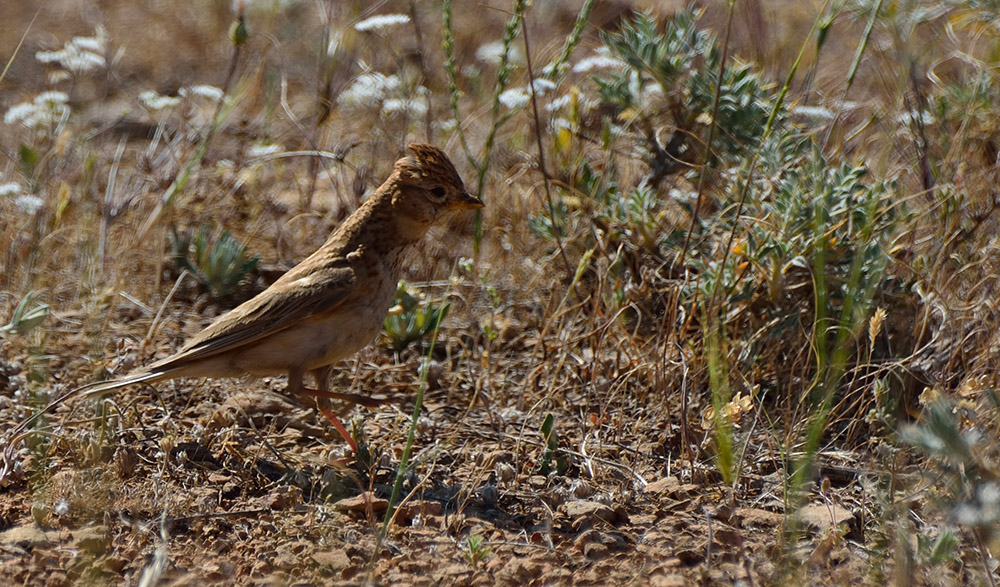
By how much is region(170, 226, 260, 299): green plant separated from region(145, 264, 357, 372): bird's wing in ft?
3.09

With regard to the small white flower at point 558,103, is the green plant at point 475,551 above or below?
below

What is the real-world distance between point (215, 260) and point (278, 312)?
106 centimetres

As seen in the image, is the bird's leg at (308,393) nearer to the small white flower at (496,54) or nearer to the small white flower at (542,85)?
the small white flower at (542,85)

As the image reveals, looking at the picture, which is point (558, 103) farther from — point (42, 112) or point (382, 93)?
point (42, 112)

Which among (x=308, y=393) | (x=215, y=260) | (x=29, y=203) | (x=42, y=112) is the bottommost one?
(x=308, y=393)

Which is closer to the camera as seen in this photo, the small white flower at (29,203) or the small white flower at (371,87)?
the small white flower at (29,203)

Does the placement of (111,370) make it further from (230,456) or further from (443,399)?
(443,399)

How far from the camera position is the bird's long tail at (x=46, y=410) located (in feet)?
11.8

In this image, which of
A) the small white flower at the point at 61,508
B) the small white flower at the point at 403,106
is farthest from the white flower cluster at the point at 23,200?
the small white flower at the point at 61,508

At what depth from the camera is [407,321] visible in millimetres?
4754

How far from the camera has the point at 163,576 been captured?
311 cm

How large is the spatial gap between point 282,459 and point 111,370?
2.65ft

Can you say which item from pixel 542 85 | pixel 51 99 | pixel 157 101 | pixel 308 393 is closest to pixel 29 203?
pixel 51 99

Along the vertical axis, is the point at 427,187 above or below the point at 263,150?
below
